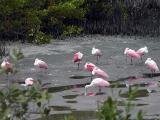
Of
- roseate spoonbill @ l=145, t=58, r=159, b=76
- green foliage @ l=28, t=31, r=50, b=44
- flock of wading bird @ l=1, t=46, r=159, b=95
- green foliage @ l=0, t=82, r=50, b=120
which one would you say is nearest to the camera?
green foliage @ l=0, t=82, r=50, b=120

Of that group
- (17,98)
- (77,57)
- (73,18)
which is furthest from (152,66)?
(17,98)

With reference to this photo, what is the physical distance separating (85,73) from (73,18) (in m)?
5.78

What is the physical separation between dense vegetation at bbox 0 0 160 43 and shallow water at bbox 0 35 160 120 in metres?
0.77

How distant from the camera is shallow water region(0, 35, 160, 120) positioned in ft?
25.7

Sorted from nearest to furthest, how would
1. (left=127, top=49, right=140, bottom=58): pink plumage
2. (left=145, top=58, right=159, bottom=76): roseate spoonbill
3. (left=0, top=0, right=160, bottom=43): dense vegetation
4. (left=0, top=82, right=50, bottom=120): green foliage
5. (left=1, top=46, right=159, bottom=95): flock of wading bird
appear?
(left=0, top=82, right=50, bottom=120): green foliage → (left=1, top=46, right=159, bottom=95): flock of wading bird → (left=145, top=58, right=159, bottom=76): roseate spoonbill → (left=127, top=49, right=140, bottom=58): pink plumage → (left=0, top=0, right=160, bottom=43): dense vegetation

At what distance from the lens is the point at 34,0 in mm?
14727

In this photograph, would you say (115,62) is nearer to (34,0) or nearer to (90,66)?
(90,66)

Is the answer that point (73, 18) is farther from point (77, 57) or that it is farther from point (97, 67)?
point (97, 67)

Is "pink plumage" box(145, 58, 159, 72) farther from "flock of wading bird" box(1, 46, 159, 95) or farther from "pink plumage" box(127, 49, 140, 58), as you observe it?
"pink plumage" box(127, 49, 140, 58)

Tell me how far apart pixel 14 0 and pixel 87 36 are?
9.28ft

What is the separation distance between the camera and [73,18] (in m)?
16.2

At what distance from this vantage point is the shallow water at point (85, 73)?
25.7 feet

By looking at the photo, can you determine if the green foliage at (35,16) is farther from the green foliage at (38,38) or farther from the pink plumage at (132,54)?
the pink plumage at (132,54)

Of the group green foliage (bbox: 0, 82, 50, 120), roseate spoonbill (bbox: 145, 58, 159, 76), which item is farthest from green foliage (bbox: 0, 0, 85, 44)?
green foliage (bbox: 0, 82, 50, 120)
